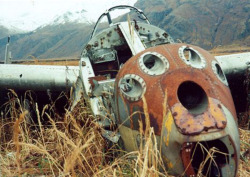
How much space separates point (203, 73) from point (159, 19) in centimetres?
17150

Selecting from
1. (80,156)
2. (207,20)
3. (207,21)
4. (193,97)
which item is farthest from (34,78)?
(207,20)

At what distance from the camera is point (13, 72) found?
4750mm

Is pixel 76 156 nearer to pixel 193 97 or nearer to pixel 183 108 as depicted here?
pixel 183 108

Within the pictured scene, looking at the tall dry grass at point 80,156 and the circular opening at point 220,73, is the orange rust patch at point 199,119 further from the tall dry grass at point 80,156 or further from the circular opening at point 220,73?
the circular opening at point 220,73

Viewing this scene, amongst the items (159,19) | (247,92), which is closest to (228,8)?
(159,19)

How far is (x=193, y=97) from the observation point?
254 cm

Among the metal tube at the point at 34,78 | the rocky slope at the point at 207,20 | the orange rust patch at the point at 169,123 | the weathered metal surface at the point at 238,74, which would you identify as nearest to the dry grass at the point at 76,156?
the orange rust patch at the point at 169,123

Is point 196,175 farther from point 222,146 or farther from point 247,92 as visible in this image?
point 247,92

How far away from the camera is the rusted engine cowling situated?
2201mm

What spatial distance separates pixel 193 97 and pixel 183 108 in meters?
0.30

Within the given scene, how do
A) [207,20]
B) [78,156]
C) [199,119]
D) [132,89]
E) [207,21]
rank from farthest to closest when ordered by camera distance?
[207,20] < [207,21] < [132,89] < [199,119] < [78,156]

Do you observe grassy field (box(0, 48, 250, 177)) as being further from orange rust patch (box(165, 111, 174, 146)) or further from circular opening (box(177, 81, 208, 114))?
circular opening (box(177, 81, 208, 114))

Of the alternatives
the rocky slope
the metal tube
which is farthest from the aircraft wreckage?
the rocky slope

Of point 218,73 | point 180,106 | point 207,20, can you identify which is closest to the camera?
point 180,106
